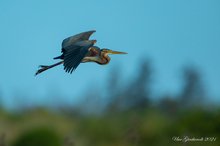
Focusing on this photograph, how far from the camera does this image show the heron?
22.5 feet

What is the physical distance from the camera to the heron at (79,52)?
686 cm

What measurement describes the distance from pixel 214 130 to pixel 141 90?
227 inches

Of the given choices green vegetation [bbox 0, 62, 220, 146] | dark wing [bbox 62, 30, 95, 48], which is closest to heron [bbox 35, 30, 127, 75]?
dark wing [bbox 62, 30, 95, 48]

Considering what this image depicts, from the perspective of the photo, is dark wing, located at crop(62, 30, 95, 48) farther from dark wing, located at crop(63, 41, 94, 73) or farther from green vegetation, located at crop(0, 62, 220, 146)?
green vegetation, located at crop(0, 62, 220, 146)

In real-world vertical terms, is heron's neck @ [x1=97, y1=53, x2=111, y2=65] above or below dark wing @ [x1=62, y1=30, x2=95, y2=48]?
below

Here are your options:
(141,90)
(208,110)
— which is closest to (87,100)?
(208,110)

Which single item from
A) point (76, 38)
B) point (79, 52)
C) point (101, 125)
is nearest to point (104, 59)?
point (76, 38)

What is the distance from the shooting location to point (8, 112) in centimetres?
1189

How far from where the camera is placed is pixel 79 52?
7.02 meters

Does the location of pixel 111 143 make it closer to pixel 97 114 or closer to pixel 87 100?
pixel 97 114

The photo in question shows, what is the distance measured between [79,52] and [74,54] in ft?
0.13

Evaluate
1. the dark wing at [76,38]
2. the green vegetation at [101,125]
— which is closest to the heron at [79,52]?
the dark wing at [76,38]

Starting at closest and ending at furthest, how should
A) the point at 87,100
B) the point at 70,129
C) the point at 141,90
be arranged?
the point at 70,129 → the point at 87,100 → the point at 141,90

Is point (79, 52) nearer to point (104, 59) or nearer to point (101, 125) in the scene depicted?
point (104, 59)
